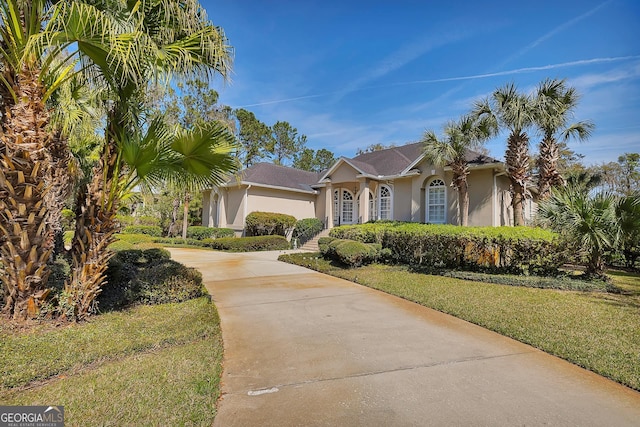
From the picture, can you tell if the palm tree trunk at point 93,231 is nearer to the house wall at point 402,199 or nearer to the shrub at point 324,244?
the shrub at point 324,244

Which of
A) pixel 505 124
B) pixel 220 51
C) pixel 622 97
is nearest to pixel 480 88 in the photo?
pixel 505 124

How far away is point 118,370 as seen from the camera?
3.81 metres

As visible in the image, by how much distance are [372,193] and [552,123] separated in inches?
386

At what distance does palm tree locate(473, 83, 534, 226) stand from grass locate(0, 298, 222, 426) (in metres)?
13.3

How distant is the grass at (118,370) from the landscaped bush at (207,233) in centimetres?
1726

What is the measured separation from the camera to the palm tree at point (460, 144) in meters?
13.7

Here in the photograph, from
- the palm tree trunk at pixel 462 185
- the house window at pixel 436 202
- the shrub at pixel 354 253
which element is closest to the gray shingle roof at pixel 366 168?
the palm tree trunk at pixel 462 185

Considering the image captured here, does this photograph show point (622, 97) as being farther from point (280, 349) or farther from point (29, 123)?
point (29, 123)

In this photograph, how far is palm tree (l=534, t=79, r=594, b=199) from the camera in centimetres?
1265

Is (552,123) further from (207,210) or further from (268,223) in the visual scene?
(207,210)

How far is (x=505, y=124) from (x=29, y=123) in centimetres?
1494

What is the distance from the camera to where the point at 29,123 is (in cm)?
466

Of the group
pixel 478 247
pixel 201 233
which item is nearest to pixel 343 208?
pixel 201 233

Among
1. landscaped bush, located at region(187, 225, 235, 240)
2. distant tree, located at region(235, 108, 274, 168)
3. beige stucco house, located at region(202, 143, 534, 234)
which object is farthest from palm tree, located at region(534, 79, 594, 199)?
distant tree, located at region(235, 108, 274, 168)
